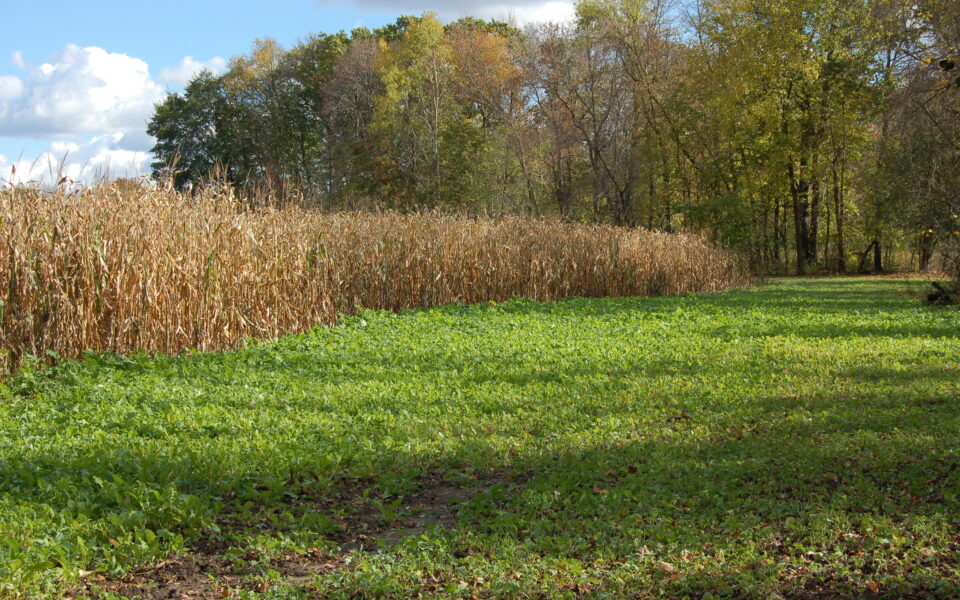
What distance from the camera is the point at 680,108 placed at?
3136 centimetres

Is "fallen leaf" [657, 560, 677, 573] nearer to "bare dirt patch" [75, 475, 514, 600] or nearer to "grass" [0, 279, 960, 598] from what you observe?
"grass" [0, 279, 960, 598]

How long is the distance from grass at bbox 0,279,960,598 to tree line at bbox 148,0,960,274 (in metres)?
14.5

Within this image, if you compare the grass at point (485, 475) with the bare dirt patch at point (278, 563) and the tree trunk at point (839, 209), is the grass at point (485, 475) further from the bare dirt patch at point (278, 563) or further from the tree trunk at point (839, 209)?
the tree trunk at point (839, 209)

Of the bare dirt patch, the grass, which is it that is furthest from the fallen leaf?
the bare dirt patch

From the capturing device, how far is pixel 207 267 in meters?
9.16

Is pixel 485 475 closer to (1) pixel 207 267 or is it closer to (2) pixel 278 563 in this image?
(2) pixel 278 563

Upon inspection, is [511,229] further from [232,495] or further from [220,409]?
[232,495]

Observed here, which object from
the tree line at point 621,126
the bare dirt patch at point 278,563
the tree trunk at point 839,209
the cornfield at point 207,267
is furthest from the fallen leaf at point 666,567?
the tree trunk at point 839,209

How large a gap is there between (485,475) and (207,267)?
18.3 feet

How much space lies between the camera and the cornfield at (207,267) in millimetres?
7691

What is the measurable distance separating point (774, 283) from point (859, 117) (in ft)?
27.2

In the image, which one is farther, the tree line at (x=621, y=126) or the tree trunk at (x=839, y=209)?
the tree trunk at (x=839, y=209)

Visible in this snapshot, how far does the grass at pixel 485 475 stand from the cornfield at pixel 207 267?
1.85 ft

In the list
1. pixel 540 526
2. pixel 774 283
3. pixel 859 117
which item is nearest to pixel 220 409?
pixel 540 526
